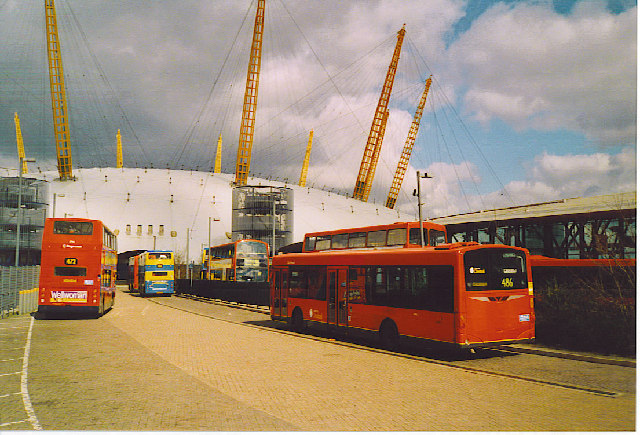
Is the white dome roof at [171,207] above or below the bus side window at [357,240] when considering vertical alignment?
above

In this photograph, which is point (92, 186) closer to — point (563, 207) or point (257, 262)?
point (257, 262)

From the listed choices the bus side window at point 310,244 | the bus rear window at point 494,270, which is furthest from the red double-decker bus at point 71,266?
the bus rear window at point 494,270

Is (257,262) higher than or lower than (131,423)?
higher

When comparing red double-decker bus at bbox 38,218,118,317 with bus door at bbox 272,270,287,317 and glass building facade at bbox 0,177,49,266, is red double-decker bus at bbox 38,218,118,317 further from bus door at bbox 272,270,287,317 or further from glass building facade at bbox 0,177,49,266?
glass building facade at bbox 0,177,49,266

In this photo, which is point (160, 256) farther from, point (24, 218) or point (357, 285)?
point (24, 218)

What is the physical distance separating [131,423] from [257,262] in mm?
38312

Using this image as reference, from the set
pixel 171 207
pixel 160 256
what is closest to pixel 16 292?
pixel 160 256

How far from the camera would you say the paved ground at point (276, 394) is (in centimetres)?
819

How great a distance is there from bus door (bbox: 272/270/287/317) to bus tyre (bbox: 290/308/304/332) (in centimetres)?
72

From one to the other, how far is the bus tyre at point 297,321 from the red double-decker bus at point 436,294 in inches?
90.2

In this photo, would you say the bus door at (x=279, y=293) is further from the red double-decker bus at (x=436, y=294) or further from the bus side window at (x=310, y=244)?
the red double-decker bus at (x=436, y=294)

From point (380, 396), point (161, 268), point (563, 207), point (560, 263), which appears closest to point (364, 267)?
point (560, 263)

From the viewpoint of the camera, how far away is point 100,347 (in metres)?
16.7

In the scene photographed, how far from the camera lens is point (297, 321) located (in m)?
22.4
